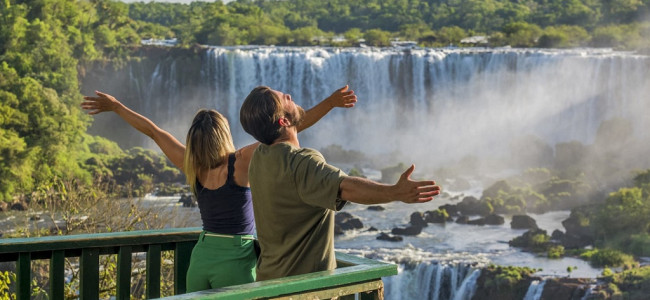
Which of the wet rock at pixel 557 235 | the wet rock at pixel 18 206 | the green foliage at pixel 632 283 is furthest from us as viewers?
the wet rock at pixel 18 206

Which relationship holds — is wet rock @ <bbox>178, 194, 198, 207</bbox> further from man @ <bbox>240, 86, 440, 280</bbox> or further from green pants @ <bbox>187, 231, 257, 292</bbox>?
man @ <bbox>240, 86, 440, 280</bbox>

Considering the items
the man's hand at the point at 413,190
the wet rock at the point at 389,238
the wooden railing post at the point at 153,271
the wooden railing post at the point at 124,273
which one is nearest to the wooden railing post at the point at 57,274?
the wooden railing post at the point at 124,273

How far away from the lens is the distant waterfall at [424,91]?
119ft

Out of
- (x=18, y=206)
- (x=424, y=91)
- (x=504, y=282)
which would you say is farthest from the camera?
(x=424, y=91)

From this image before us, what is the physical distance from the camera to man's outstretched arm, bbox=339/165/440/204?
265 cm

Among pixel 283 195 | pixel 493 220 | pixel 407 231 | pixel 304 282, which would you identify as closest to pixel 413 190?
pixel 304 282

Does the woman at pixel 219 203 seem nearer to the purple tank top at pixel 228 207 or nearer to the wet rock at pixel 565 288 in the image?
the purple tank top at pixel 228 207

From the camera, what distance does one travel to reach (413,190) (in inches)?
105

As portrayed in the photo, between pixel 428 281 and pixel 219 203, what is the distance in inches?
733

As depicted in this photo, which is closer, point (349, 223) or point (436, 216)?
point (349, 223)

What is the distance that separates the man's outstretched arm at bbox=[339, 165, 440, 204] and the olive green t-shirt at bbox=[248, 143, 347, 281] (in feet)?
0.73

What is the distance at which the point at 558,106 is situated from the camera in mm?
38094

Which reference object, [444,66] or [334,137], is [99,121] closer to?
[334,137]

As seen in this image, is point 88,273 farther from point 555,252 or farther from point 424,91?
point 424,91
